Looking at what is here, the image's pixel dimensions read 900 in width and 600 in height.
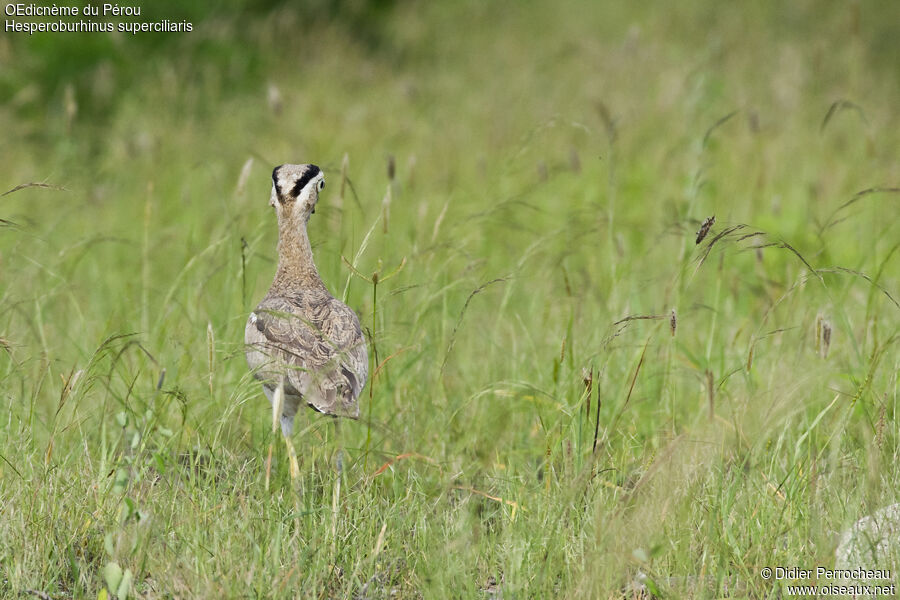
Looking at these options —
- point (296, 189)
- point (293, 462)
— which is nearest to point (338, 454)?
point (293, 462)

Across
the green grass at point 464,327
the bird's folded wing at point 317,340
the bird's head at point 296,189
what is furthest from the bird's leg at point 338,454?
the bird's head at point 296,189

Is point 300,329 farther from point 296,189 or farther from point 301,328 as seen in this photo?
point 296,189

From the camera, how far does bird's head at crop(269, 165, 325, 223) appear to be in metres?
3.31

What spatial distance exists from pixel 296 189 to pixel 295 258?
26 cm

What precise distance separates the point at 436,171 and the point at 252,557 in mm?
5274

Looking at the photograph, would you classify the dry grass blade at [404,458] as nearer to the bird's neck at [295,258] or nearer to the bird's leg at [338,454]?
the bird's leg at [338,454]

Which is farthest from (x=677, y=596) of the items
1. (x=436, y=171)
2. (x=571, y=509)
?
(x=436, y=171)

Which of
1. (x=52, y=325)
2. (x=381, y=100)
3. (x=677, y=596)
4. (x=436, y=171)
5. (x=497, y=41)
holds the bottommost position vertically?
(x=677, y=596)

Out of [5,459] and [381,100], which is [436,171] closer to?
[381,100]

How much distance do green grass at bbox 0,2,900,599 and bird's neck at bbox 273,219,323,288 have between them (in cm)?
15

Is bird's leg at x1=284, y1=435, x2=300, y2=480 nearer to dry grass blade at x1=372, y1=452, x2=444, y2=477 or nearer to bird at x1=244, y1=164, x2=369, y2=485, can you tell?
bird at x1=244, y1=164, x2=369, y2=485

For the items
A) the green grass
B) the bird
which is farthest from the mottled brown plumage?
the green grass

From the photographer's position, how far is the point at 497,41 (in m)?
11.3

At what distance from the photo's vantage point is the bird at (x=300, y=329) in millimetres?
3090
